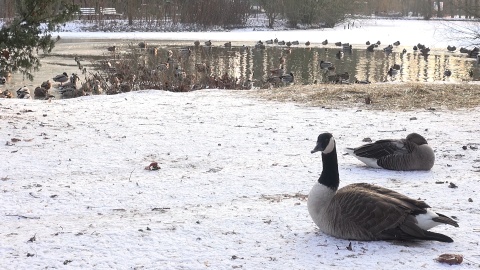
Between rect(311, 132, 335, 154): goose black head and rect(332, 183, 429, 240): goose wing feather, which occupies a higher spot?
rect(311, 132, 335, 154): goose black head

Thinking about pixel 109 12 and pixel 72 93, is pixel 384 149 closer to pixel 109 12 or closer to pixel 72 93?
pixel 72 93

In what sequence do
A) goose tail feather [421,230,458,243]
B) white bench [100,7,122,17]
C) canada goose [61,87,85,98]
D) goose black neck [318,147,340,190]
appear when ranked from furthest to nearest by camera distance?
white bench [100,7,122,17], canada goose [61,87,85,98], goose black neck [318,147,340,190], goose tail feather [421,230,458,243]

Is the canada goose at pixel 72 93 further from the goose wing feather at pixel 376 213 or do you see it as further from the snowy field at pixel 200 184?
the goose wing feather at pixel 376 213

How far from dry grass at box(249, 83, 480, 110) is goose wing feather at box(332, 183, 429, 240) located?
21.9 ft

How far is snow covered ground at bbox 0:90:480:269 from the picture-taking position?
4.11 meters

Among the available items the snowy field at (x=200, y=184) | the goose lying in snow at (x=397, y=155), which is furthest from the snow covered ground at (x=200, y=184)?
the goose lying in snow at (x=397, y=155)

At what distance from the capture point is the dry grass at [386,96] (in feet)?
36.0

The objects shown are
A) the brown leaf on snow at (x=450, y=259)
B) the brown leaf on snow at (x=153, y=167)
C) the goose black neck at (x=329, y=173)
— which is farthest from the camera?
the brown leaf on snow at (x=153, y=167)

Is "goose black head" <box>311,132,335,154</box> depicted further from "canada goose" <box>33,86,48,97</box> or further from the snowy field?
"canada goose" <box>33,86,48,97</box>

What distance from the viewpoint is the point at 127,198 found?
5.53 meters

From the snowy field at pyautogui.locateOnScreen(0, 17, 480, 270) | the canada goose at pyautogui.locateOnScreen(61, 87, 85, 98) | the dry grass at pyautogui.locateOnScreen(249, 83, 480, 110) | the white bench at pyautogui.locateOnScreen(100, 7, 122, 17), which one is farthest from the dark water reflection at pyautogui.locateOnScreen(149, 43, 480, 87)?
the white bench at pyautogui.locateOnScreen(100, 7, 122, 17)

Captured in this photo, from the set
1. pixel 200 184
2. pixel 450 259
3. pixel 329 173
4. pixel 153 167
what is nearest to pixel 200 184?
pixel 200 184

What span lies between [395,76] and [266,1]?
1437 inches

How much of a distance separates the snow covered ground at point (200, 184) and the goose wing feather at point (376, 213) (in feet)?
0.44
